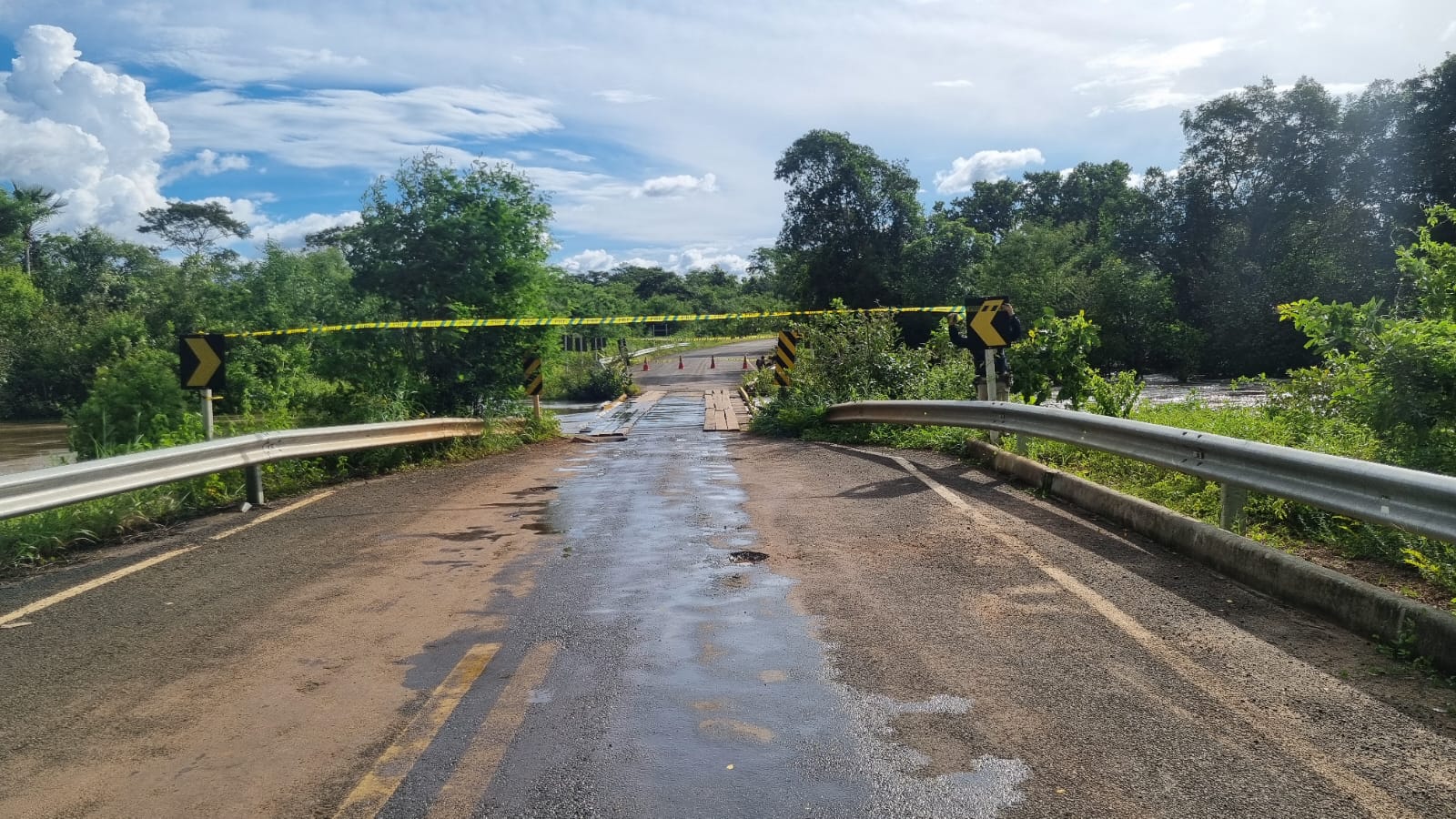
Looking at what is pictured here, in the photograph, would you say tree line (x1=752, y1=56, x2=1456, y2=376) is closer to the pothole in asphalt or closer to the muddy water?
the pothole in asphalt

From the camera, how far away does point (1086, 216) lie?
77062mm

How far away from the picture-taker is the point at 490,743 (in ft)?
13.1

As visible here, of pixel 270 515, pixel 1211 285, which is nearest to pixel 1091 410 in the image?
pixel 270 515

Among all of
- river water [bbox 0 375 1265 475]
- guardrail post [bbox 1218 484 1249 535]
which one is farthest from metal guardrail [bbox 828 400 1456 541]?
river water [bbox 0 375 1265 475]

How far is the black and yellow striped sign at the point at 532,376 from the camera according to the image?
21156 millimetres

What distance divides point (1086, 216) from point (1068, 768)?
259 ft

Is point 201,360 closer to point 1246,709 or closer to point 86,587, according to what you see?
point 86,587

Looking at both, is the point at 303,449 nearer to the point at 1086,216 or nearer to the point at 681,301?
the point at 1086,216

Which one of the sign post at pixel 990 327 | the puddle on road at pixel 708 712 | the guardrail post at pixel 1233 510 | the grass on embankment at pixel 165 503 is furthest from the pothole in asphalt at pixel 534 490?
the guardrail post at pixel 1233 510

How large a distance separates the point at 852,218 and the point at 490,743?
167 feet

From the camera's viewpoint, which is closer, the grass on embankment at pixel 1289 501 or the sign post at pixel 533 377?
the grass on embankment at pixel 1289 501

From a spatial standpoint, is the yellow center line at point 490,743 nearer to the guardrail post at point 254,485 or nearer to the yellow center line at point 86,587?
the yellow center line at point 86,587

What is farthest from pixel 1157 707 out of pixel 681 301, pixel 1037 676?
pixel 681 301

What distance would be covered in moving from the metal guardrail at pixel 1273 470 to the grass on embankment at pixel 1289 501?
436 millimetres
